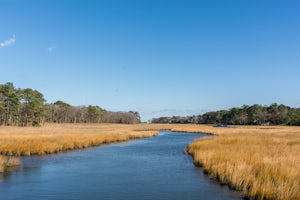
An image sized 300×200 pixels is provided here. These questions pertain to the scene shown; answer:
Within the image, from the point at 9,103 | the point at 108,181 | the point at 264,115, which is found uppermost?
the point at 9,103

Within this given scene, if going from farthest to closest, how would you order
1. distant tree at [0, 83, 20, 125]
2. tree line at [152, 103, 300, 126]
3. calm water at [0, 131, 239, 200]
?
tree line at [152, 103, 300, 126] < distant tree at [0, 83, 20, 125] < calm water at [0, 131, 239, 200]

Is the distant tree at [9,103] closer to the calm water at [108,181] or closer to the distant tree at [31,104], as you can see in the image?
the distant tree at [31,104]

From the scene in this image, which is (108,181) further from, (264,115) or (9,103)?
(264,115)

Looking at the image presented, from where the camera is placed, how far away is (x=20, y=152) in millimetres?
25453

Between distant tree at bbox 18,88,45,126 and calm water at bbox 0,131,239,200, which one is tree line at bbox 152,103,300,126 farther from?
calm water at bbox 0,131,239,200

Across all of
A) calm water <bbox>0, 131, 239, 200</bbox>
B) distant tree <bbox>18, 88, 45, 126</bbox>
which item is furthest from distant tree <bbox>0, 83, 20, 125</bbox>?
calm water <bbox>0, 131, 239, 200</bbox>

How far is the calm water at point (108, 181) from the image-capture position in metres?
13.0

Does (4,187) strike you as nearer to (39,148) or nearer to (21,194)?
(21,194)

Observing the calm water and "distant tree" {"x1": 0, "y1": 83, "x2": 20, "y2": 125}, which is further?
"distant tree" {"x1": 0, "y1": 83, "x2": 20, "y2": 125}

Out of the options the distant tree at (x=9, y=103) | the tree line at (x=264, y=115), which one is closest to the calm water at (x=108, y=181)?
the distant tree at (x=9, y=103)

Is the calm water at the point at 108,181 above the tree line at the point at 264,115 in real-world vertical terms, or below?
below

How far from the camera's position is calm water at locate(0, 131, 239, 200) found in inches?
510

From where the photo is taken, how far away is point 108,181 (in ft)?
51.0

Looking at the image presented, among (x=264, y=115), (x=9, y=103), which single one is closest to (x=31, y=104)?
(x=9, y=103)
